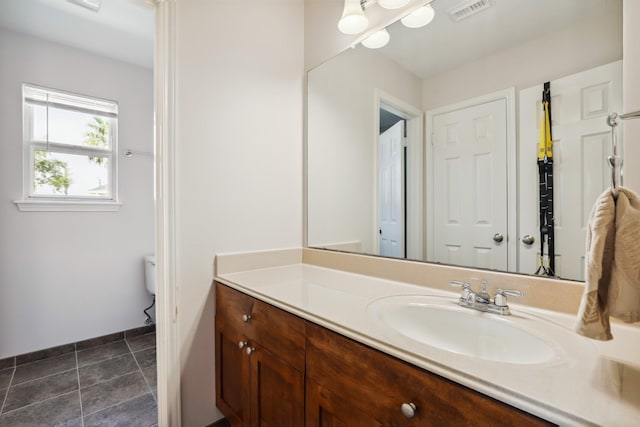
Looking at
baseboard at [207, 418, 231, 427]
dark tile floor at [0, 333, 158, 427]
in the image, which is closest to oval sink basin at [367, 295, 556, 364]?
baseboard at [207, 418, 231, 427]

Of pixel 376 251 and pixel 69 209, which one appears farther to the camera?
pixel 69 209

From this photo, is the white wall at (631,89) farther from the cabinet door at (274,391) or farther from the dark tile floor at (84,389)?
the dark tile floor at (84,389)

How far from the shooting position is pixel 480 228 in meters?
1.08

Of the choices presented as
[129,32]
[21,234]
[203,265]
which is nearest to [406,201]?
[203,265]

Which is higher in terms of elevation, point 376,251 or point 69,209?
point 69,209

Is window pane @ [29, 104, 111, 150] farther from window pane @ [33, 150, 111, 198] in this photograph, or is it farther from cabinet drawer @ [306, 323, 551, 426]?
cabinet drawer @ [306, 323, 551, 426]

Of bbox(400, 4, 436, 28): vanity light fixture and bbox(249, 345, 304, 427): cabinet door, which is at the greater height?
bbox(400, 4, 436, 28): vanity light fixture

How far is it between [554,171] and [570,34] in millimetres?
414

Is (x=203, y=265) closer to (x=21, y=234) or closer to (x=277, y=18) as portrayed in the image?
(x=277, y=18)

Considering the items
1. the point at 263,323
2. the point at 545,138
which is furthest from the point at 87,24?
the point at 545,138

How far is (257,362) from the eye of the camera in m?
1.12

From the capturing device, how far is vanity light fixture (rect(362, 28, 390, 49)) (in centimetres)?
135

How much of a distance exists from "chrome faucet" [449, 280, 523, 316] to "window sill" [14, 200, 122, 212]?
2579mm

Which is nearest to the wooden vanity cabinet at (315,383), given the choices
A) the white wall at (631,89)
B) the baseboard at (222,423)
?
the baseboard at (222,423)
